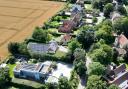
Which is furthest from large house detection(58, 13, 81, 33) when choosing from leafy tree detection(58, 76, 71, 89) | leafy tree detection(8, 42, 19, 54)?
leafy tree detection(58, 76, 71, 89)

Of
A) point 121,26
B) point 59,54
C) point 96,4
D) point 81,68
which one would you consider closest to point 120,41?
point 121,26

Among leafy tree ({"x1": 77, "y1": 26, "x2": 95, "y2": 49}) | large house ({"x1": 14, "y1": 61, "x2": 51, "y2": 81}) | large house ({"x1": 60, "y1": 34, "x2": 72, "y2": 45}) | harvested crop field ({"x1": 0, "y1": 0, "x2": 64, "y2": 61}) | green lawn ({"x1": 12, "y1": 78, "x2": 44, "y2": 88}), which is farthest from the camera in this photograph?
harvested crop field ({"x1": 0, "y1": 0, "x2": 64, "y2": 61})

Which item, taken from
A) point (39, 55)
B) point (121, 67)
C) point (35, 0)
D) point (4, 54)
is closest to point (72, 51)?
point (39, 55)

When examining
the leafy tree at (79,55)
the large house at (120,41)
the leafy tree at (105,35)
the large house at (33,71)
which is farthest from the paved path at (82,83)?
the large house at (120,41)

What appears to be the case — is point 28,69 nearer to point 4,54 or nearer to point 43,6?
point 4,54

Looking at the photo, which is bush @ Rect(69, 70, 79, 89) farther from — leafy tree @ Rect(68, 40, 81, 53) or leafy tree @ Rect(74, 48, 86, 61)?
leafy tree @ Rect(68, 40, 81, 53)

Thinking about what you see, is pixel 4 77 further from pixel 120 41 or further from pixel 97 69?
pixel 120 41

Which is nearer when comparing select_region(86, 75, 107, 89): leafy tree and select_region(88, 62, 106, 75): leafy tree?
select_region(86, 75, 107, 89): leafy tree

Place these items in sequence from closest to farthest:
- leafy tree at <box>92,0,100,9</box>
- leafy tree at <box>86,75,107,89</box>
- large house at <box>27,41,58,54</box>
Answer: leafy tree at <box>86,75,107,89</box> → large house at <box>27,41,58,54</box> → leafy tree at <box>92,0,100,9</box>
